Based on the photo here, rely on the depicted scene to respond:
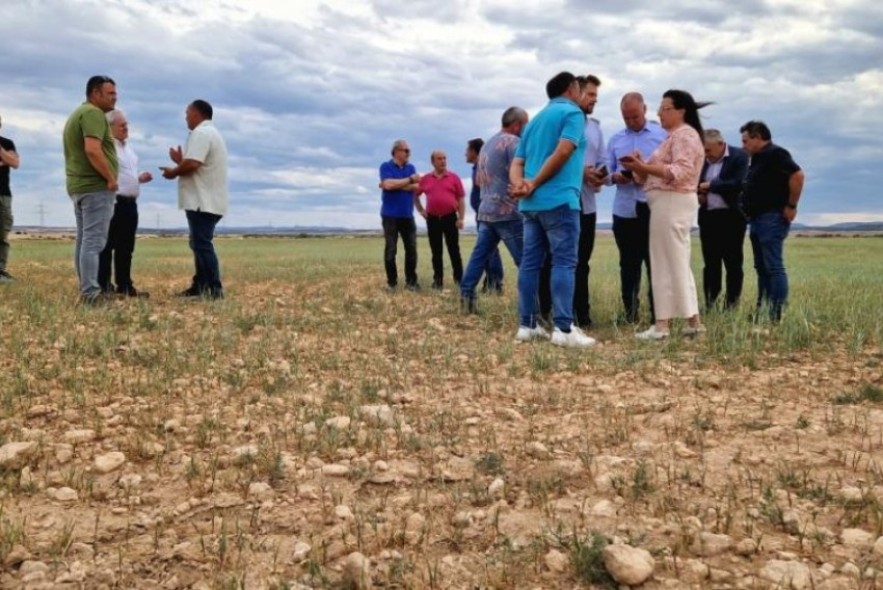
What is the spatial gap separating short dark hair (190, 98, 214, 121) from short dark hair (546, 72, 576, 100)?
4411 millimetres

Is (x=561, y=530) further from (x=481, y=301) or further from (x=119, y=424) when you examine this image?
(x=481, y=301)

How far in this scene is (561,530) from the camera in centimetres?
238

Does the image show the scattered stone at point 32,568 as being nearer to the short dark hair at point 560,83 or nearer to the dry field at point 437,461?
the dry field at point 437,461

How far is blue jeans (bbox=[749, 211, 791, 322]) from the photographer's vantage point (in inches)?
267

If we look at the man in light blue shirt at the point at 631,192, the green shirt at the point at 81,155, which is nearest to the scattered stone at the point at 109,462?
the man in light blue shirt at the point at 631,192

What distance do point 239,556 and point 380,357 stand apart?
10.1 ft

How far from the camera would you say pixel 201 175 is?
26.7ft

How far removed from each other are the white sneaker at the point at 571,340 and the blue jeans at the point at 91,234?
489 centimetres

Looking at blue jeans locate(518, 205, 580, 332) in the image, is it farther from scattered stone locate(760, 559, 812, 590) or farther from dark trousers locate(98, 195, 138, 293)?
dark trousers locate(98, 195, 138, 293)

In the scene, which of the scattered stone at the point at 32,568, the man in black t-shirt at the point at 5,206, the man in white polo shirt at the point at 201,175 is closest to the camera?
the scattered stone at the point at 32,568

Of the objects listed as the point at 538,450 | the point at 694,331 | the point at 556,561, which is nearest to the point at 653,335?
the point at 694,331

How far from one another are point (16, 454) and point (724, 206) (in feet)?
21.3

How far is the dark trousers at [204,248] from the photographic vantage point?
26.6 feet

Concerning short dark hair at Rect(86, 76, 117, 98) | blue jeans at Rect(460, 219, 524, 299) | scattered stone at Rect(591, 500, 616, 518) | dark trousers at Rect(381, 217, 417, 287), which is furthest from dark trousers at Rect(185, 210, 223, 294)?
scattered stone at Rect(591, 500, 616, 518)
